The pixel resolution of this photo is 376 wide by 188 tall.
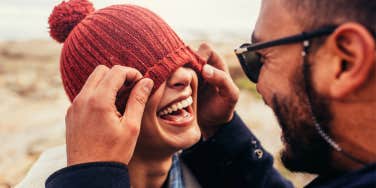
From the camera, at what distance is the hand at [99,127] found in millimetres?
2281

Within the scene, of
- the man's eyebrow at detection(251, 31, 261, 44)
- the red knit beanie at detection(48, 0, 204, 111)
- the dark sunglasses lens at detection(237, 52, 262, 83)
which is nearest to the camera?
the man's eyebrow at detection(251, 31, 261, 44)

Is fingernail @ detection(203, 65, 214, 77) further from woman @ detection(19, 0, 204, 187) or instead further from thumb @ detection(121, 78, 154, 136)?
thumb @ detection(121, 78, 154, 136)

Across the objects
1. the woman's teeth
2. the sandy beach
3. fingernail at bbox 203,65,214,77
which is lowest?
the sandy beach

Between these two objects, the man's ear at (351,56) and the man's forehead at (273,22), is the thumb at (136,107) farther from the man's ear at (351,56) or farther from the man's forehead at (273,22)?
the man's ear at (351,56)

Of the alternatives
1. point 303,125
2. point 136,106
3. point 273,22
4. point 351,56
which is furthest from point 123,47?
point 351,56

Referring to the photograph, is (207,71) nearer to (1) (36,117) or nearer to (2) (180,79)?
(2) (180,79)

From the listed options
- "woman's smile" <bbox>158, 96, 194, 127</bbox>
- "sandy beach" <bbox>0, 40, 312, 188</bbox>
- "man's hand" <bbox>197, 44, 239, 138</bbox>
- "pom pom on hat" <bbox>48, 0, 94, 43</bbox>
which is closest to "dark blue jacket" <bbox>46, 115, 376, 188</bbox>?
"man's hand" <bbox>197, 44, 239, 138</bbox>

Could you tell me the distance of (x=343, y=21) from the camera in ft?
6.61

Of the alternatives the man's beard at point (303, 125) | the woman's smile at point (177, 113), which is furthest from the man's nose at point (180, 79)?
the man's beard at point (303, 125)

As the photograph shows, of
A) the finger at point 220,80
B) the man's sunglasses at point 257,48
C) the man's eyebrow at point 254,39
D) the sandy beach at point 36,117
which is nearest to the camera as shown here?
the man's sunglasses at point 257,48

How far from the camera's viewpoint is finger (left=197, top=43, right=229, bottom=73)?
3434mm

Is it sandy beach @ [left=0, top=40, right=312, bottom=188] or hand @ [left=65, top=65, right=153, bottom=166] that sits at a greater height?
hand @ [left=65, top=65, right=153, bottom=166]

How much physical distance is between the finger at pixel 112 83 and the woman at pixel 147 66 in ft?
1.25

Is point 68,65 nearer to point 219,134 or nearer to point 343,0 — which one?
point 219,134
